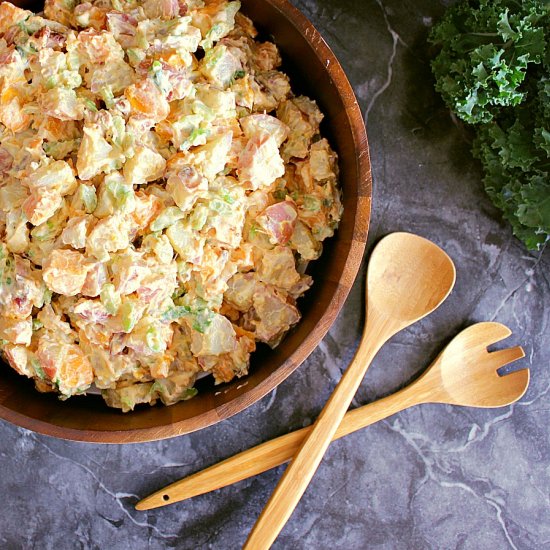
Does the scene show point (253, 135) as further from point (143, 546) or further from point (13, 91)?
point (143, 546)

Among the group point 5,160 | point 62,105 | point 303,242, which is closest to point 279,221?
point 303,242

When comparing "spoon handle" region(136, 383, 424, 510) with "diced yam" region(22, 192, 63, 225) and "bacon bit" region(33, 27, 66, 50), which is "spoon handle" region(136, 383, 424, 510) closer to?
"diced yam" region(22, 192, 63, 225)

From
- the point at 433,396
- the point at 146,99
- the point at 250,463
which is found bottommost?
the point at 250,463

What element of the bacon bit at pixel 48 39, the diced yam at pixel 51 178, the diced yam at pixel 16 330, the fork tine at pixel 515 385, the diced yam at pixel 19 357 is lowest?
the fork tine at pixel 515 385

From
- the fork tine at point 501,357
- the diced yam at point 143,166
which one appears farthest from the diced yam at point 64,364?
the fork tine at point 501,357

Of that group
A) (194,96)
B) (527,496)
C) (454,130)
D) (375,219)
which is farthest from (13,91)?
(527,496)

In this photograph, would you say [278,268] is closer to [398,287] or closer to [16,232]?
[398,287]

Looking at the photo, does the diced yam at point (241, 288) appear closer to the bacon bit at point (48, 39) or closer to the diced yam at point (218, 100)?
the diced yam at point (218, 100)
